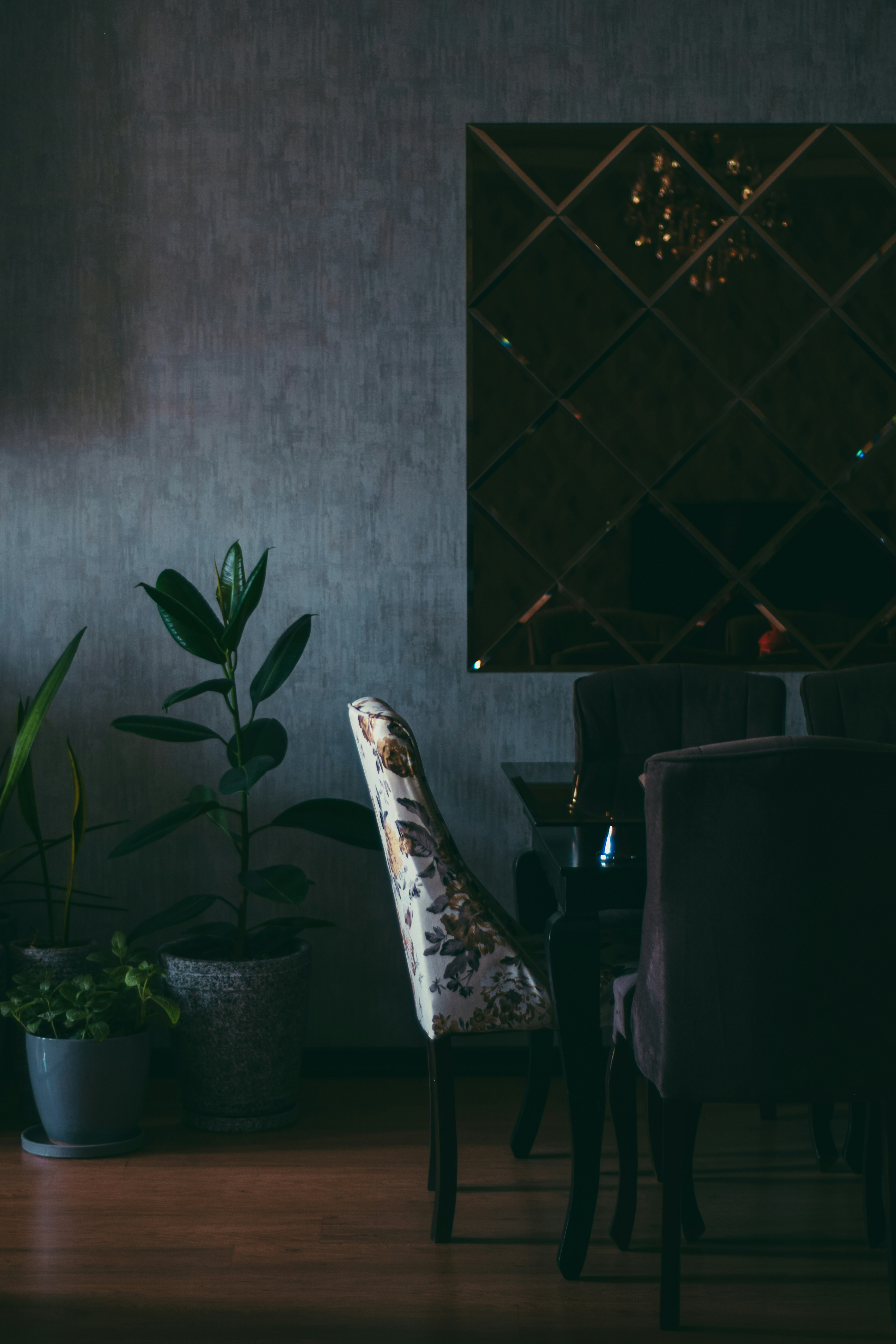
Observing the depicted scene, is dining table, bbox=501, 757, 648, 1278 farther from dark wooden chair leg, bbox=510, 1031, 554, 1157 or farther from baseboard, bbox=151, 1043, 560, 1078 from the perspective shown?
baseboard, bbox=151, 1043, 560, 1078

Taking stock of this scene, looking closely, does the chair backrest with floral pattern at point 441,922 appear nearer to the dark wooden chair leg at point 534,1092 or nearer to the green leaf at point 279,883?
the dark wooden chair leg at point 534,1092

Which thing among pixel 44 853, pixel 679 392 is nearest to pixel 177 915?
pixel 44 853

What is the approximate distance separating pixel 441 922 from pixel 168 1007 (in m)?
0.82

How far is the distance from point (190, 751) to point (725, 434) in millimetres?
1679

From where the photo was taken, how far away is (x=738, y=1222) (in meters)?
2.34

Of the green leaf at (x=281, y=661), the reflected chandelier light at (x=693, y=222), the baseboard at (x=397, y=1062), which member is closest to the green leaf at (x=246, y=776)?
the green leaf at (x=281, y=661)

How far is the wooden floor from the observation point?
199 centimetres

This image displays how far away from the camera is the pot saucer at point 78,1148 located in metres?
2.68

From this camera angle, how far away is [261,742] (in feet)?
9.47

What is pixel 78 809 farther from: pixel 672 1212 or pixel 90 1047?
pixel 672 1212

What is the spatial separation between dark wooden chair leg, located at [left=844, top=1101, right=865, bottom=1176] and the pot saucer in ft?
5.08

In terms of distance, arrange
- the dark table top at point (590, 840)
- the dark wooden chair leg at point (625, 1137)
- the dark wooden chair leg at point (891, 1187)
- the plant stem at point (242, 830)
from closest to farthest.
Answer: the dark wooden chair leg at point (891, 1187) → the dark table top at point (590, 840) → the dark wooden chair leg at point (625, 1137) → the plant stem at point (242, 830)

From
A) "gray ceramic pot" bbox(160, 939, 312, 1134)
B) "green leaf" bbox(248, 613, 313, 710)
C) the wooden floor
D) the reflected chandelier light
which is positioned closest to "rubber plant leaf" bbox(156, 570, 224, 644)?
"green leaf" bbox(248, 613, 313, 710)

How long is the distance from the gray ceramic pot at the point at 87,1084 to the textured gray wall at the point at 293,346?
0.62m
